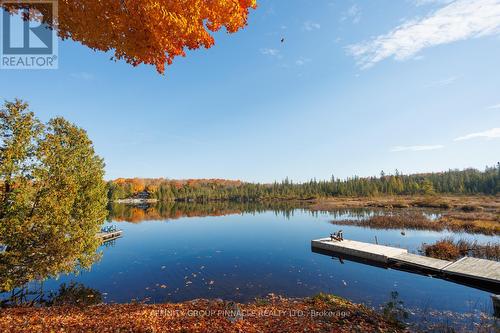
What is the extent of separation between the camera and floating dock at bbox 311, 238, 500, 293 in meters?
17.7

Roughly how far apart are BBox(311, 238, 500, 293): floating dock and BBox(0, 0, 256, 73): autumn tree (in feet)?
74.6

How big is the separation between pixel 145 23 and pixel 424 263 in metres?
25.3

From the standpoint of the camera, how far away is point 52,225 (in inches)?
530

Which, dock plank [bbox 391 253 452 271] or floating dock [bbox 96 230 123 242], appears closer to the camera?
dock plank [bbox 391 253 452 271]

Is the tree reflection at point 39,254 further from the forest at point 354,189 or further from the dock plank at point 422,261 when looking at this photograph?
the forest at point 354,189

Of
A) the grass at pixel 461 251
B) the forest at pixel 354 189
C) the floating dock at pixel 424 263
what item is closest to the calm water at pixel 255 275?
the floating dock at pixel 424 263

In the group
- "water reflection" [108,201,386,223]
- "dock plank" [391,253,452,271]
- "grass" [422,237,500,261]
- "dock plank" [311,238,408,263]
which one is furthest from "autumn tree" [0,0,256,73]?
"water reflection" [108,201,386,223]

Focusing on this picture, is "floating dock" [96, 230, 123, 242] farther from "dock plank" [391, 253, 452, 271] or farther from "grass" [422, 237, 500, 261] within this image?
"grass" [422, 237, 500, 261]

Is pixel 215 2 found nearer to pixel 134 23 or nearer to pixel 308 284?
pixel 134 23

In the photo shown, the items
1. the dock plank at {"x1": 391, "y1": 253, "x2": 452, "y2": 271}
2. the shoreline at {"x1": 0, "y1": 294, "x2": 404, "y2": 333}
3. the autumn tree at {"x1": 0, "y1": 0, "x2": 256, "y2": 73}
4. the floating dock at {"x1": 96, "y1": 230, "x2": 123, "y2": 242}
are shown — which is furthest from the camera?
the floating dock at {"x1": 96, "y1": 230, "x2": 123, "y2": 242}

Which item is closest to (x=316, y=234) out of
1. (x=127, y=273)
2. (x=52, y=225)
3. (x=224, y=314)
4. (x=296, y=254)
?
(x=296, y=254)

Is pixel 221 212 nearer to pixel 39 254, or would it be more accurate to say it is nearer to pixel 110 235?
pixel 110 235

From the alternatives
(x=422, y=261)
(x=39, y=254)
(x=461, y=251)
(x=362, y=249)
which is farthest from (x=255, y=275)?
(x=461, y=251)

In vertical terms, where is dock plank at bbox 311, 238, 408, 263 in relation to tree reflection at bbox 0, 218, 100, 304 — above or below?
below
